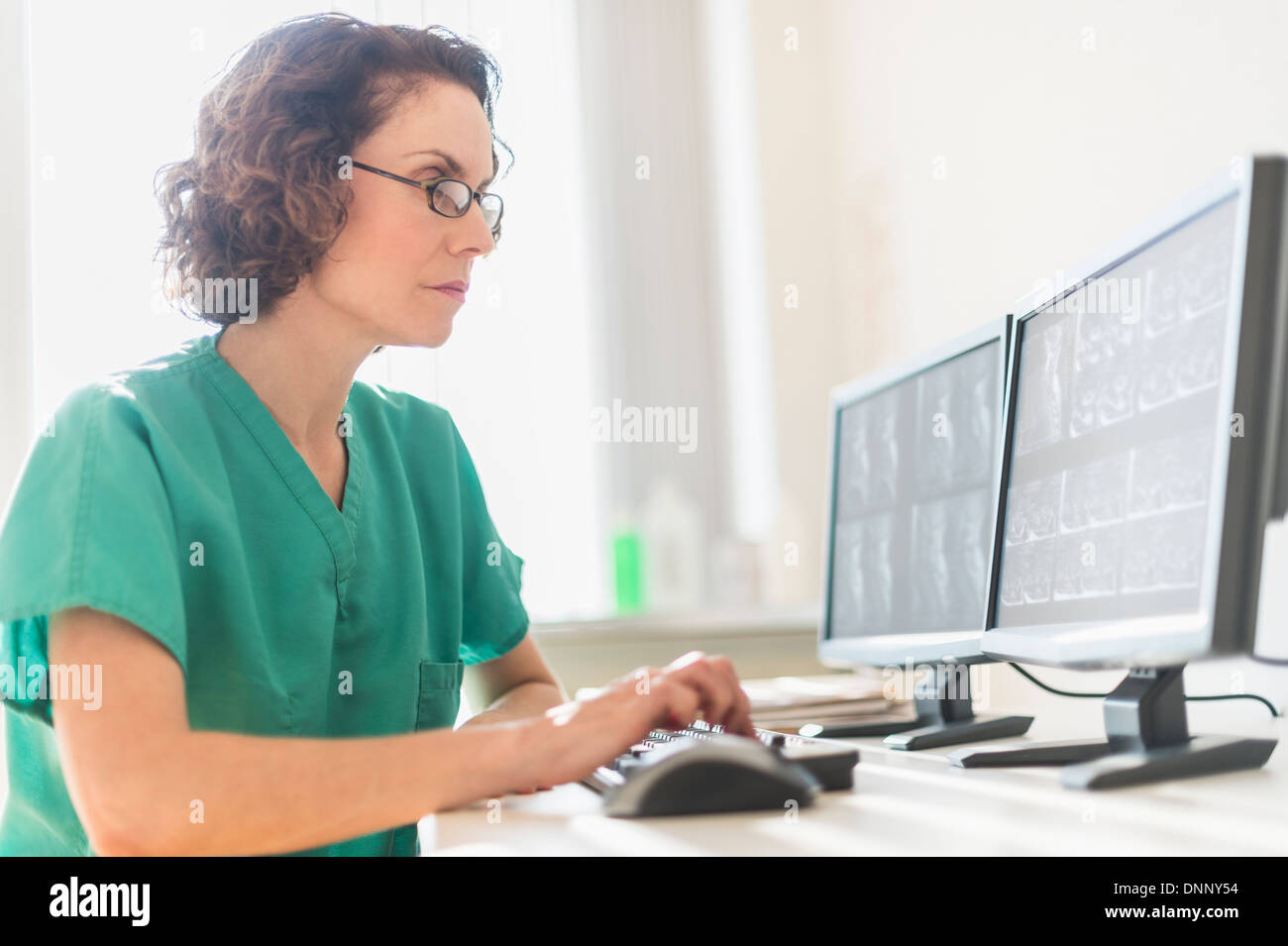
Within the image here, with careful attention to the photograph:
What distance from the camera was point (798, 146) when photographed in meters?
2.56

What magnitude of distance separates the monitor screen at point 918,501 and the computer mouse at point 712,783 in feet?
1.44

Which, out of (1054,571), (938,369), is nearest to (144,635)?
(1054,571)

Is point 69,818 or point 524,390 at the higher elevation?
point 524,390

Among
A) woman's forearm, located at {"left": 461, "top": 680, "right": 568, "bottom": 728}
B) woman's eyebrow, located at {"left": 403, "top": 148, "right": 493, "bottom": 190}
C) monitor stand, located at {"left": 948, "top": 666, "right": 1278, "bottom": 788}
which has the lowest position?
woman's forearm, located at {"left": 461, "top": 680, "right": 568, "bottom": 728}

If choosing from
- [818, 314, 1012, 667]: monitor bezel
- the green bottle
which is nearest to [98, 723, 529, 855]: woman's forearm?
[818, 314, 1012, 667]: monitor bezel

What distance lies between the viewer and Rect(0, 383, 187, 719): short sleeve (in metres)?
0.77

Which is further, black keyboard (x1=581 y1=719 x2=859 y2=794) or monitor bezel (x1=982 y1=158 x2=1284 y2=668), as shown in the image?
black keyboard (x1=581 y1=719 x2=859 y2=794)

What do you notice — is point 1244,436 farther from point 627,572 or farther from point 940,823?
point 627,572

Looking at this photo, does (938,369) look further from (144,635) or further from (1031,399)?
(144,635)

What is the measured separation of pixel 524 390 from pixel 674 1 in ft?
3.53

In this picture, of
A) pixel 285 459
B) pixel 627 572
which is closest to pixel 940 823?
pixel 285 459

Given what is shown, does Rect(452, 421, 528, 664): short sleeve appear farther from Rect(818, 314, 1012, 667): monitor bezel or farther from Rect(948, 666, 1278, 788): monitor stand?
Rect(948, 666, 1278, 788): monitor stand

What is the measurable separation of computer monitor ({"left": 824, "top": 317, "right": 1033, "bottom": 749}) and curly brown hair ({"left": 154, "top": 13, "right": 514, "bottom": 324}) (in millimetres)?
678

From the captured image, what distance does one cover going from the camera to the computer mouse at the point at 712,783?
71 centimetres
